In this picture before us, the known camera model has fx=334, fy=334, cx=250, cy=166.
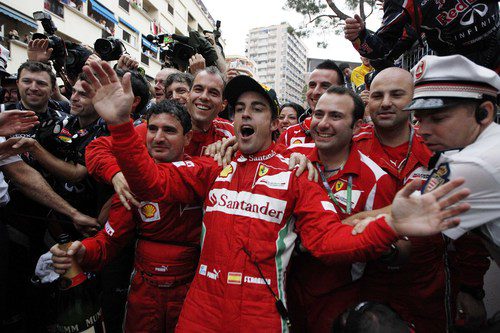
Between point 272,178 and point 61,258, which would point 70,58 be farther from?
point 272,178

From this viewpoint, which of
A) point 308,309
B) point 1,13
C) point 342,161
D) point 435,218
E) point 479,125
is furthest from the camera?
point 1,13

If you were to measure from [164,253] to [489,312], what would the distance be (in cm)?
248

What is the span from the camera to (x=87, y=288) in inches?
86.4

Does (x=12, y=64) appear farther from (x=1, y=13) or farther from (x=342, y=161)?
(x=342, y=161)

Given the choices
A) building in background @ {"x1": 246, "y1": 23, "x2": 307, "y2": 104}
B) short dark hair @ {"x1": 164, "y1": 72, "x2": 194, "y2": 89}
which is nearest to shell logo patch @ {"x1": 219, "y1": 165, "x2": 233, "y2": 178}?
short dark hair @ {"x1": 164, "y1": 72, "x2": 194, "y2": 89}

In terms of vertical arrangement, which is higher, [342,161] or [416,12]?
[416,12]

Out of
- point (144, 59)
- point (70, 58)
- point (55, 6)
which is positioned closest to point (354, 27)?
point (70, 58)

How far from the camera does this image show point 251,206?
194 cm

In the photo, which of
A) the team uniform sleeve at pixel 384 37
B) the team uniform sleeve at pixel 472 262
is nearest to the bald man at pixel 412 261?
the team uniform sleeve at pixel 472 262

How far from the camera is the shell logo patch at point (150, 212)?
7.78ft

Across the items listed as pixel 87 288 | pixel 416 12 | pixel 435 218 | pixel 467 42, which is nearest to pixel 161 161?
pixel 87 288

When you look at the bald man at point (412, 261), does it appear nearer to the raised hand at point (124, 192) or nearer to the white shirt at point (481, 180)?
the white shirt at point (481, 180)

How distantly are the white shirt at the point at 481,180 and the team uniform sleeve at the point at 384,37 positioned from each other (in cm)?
173

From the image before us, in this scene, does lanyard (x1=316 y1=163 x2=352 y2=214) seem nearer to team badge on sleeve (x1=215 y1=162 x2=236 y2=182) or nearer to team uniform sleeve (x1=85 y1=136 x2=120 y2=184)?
team badge on sleeve (x1=215 y1=162 x2=236 y2=182)
